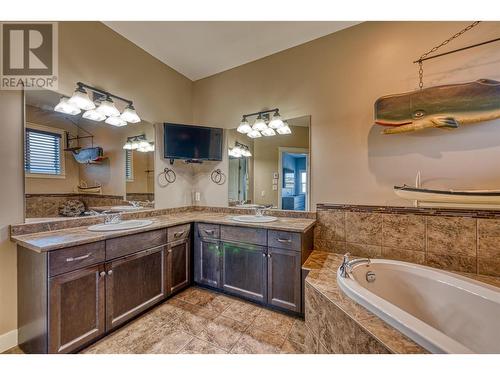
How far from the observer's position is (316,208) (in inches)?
91.5

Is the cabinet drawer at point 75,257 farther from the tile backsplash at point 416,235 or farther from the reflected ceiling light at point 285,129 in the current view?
the reflected ceiling light at point 285,129

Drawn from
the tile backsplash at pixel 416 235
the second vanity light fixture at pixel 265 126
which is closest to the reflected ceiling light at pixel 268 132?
the second vanity light fixture at pixel 265 126

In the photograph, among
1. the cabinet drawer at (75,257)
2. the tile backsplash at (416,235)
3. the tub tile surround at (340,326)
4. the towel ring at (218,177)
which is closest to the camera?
the tub tile surround at (340,326)

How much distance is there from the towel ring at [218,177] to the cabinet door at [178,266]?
0.96m

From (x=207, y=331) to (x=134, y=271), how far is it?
31.9 inches

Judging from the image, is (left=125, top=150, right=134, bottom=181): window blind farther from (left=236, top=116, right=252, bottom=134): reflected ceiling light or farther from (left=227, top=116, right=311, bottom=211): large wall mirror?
(left=236, top=116, right=252, bottom=134): reflected ceiling light

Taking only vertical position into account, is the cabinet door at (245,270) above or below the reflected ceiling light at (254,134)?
below

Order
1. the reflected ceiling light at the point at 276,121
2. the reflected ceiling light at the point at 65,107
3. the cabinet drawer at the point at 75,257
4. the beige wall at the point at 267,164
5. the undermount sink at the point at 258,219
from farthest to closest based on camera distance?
the beige wall at the point at 267,164 < the reflected ceiling light at the point at 276,121 < the undermount sink at the point at 258,219 < the reflected ceiling light at the point at 65,107 < the cabinet drawer at the point at 75,257

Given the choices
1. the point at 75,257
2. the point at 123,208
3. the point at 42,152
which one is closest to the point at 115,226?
the point at 123,208

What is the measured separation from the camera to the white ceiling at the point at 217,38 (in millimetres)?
2141

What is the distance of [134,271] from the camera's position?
6.09ft

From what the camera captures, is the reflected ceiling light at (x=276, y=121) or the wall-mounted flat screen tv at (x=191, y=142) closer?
the reflected ceiling light at (x=276, y=121)
